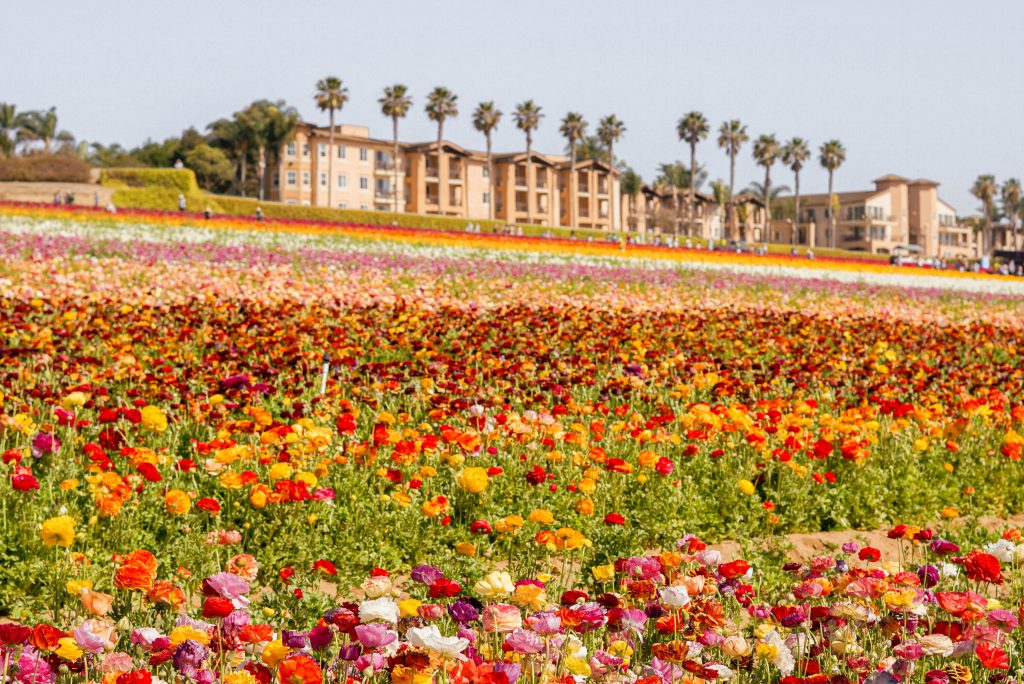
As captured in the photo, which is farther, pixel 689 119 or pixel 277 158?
pixel 689 119

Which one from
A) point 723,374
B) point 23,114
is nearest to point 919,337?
point 723,374

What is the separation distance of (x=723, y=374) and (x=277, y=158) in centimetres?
7364

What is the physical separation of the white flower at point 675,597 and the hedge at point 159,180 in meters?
52.4

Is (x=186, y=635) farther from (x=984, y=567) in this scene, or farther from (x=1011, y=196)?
(x=1011, y=196)

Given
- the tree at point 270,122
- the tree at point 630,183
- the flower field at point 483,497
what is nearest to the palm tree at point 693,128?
the tree at point 630,183

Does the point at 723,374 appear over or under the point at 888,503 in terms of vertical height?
over

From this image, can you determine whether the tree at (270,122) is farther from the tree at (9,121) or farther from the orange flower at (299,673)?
the orange flower at (299,673)

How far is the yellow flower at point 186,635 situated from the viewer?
2.57 metres

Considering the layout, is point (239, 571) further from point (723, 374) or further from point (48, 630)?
point (723, 374)

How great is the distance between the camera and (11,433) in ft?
17.5

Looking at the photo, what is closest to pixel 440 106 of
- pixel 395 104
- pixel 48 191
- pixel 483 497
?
pixel 395 104

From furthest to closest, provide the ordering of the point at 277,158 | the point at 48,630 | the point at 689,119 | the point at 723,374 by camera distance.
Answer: the point at 689,119 → the point at 277,158 → the point at 723,374 → the point at 48,630

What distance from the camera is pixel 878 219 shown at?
111m

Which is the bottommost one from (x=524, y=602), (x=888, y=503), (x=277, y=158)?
(x=888, y=503)
